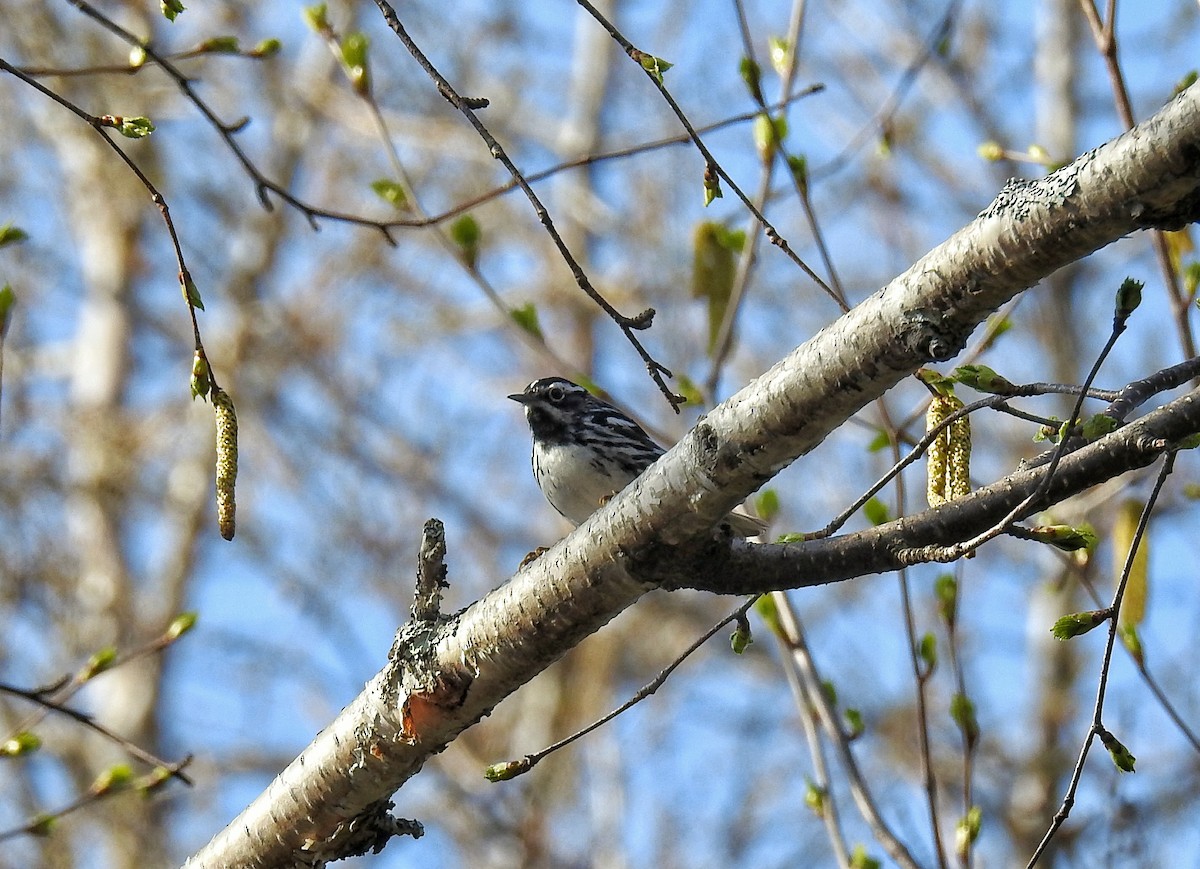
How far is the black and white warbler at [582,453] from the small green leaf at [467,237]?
3.48 ft

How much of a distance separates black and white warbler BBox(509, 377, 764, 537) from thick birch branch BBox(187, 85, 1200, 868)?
2107mm

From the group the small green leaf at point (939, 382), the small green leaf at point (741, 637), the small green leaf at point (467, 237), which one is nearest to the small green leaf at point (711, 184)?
the small green leaf at point (939, 382)

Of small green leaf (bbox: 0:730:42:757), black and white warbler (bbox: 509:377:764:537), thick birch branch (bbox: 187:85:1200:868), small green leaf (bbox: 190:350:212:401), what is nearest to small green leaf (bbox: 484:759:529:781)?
thick birch branch (bbox: 187:85:1200:868)

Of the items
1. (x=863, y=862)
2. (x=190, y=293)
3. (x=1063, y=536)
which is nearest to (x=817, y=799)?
(x=863, y=862)

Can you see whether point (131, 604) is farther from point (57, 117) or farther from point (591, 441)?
point (591, 441)

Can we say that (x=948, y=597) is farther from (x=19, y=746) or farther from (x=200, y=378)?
(x=19, y=746)

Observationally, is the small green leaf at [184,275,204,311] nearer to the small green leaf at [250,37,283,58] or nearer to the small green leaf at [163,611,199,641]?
the small green leaf at [250,37,283,58]

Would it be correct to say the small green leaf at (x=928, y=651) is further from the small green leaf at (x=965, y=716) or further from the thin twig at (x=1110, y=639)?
the thin twig at (x=1110, y=639)

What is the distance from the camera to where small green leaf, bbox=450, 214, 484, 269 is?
4004 mm

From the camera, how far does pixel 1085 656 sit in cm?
1048

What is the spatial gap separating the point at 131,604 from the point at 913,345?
1156 centimetres

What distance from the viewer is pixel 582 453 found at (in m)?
4.91

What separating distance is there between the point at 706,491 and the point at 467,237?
1979 millimetres

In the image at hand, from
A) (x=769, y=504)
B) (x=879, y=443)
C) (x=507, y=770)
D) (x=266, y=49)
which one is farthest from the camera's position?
(x=769, y=504)
